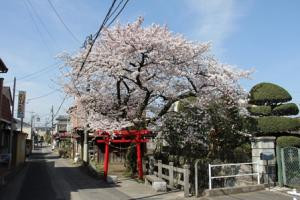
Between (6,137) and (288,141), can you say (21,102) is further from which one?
(288,141)

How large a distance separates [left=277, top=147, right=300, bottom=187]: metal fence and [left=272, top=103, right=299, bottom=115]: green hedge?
290cm

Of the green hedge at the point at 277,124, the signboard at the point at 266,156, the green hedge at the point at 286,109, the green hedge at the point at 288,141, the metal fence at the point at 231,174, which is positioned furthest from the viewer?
the green hedge at the point at 286,109

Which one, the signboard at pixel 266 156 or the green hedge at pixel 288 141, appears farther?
the green hedge at pixel 288 141

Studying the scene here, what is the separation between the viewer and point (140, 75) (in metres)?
17.4

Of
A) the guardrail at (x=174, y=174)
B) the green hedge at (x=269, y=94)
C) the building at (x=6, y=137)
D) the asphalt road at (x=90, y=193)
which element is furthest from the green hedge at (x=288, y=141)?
the building at (x=6, y=137)

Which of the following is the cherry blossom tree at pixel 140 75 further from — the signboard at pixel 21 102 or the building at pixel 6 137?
the signboard at pixel 21 102

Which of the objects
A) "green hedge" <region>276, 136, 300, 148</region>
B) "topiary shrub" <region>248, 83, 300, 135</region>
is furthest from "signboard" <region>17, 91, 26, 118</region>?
"green hedge" <region>276, 136, 300, 148</region>

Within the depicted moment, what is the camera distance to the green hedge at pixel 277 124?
15930 mm

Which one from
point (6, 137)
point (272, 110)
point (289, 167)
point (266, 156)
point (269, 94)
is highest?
point (269, 94)

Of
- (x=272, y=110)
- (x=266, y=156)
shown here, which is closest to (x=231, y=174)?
(x=266, y=156)

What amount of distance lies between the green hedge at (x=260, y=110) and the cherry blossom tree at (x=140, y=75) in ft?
3.45

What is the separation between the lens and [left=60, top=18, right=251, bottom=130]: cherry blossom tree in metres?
17.1

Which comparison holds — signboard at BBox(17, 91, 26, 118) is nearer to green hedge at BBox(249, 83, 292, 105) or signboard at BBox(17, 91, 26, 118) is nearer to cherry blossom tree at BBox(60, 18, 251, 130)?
cherry blossom tree at BBox(60, 18, 251, 130)

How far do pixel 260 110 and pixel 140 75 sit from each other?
577cm
